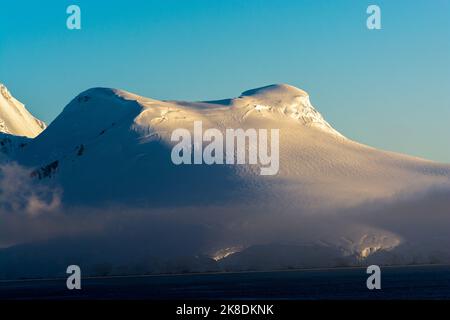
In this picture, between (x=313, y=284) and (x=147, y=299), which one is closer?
(x=147, y=299)

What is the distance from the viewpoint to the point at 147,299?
138125 mm
